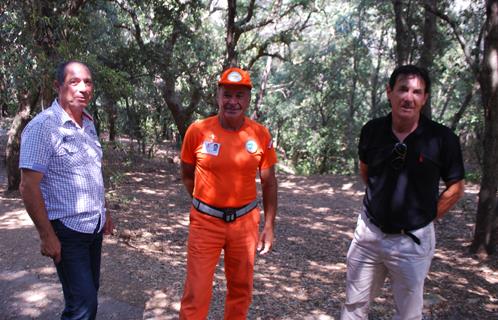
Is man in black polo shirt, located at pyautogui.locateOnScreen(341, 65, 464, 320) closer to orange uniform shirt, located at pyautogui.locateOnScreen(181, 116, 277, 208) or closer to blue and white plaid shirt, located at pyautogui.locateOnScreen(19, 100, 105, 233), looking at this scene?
orange uniform shirt, located at pyautogui.locateOnScreen(181, 116, 277, 208)

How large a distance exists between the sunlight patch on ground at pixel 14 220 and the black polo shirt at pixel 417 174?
5889mm

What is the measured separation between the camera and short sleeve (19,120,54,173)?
2291 millimetres

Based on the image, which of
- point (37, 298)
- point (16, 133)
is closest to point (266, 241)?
point (37, 298)

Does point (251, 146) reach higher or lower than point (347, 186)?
higher

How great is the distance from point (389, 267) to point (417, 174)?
597 millimetres

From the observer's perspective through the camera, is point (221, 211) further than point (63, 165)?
Yes

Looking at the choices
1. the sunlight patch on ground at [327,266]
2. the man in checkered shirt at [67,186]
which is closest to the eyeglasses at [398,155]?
the man in checkered shirt at [67,186]

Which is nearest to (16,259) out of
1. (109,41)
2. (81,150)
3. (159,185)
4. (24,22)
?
(24,22)

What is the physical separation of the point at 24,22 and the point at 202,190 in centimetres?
443

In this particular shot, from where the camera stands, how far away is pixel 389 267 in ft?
8.98

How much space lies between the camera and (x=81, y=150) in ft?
8.31

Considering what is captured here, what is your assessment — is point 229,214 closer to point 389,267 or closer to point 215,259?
point 215,259

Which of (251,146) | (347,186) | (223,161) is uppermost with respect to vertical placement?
(251,146)

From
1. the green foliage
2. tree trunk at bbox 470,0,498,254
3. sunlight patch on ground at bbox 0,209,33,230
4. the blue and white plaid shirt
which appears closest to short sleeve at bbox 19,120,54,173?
the blue and white plaid shirt
